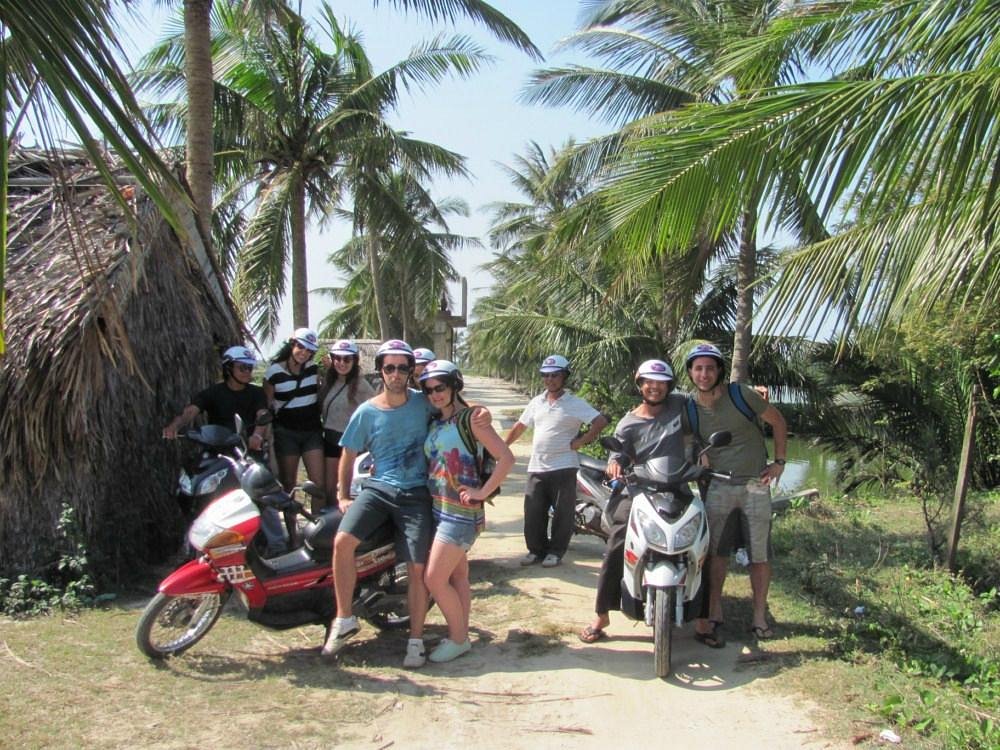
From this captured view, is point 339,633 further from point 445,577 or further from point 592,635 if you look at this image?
point 592,635

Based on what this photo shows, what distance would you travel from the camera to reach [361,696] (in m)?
4.30

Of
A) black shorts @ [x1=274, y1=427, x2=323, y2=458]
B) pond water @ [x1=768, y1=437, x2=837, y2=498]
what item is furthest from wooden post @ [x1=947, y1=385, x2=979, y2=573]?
pond water @ [x1=768, y1=437, x2=837, y2=498]

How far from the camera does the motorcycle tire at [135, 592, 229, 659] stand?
14.8 feet

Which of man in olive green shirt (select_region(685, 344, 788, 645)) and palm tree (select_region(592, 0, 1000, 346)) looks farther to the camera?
man in olive green shirt (select_region(685, 344, 788, 645))

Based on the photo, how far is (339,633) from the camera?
181 inches

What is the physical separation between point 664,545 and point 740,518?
2.41ft

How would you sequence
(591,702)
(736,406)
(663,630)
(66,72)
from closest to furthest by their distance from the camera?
(66,72) → (591,702) → (663,630) → (736,406)

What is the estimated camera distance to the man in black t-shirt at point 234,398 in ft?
19.5

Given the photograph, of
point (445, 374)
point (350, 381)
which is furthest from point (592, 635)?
point (350, 381)

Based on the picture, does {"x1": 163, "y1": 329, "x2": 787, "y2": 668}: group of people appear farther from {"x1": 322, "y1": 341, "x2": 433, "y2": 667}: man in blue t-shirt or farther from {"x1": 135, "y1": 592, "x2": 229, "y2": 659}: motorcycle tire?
{"x1": 135, "y1": 592, "x2": 229, "y2": 659}: motorcycle tire

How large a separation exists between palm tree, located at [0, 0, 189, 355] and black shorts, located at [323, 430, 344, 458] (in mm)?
4960

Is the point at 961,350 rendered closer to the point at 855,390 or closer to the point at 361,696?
the point at 361,696

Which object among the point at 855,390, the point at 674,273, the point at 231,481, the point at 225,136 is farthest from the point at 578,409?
the point at 855,390

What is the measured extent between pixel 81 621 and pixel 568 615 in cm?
304
